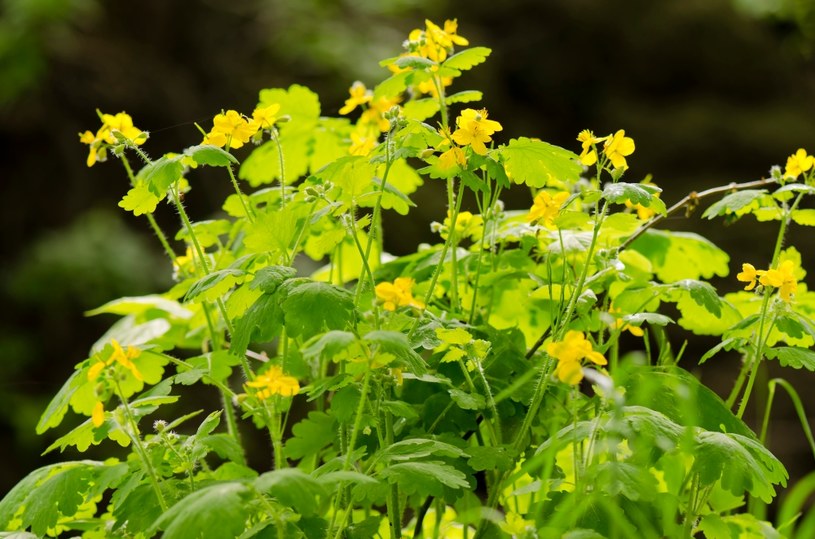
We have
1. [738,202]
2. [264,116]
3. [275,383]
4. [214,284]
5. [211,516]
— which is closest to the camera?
[211,516]

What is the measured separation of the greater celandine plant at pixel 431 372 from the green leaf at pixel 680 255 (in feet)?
0.30

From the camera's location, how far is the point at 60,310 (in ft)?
15.0

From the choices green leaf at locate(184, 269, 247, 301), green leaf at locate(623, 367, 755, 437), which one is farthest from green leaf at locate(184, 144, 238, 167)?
green leaf at locate(623, 367, 755, 437)

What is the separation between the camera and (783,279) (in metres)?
1.04

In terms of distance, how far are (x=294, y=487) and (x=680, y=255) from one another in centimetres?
95

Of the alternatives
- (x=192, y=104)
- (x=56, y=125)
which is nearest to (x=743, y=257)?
(x=192, y=104)

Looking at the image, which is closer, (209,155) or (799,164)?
(209,155)

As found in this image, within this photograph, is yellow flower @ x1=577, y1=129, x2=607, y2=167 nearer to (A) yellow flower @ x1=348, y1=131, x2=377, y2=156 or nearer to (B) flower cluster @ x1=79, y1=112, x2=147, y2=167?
(A) yellow flower @ x1=348, y1=131, x2=377, y2=156

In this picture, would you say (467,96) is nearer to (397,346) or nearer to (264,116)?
(264,116)

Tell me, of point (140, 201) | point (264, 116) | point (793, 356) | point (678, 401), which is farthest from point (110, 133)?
point (793, 356)

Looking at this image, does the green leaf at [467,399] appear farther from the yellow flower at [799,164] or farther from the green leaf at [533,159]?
the yellow flower at [799,164]

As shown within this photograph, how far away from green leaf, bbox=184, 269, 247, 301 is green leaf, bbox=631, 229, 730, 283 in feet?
2.51

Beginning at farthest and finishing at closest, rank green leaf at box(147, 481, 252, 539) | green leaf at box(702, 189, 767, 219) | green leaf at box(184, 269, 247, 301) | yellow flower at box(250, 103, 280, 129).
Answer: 1. green leaf at box(702, 189, 767, 219)
2. yellow flower at box(250, 103, 280, 129)
3. green leaf at box(184, 269, 247, 301)
4. green leaf at box(147, 481, 252, 539)

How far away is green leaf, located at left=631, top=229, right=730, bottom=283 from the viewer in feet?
4.88
